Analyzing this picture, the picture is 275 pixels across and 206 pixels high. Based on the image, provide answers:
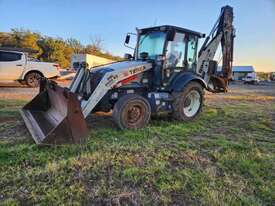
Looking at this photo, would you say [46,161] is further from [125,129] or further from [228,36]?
[228,36]

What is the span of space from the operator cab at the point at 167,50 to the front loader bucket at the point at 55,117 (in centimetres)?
222

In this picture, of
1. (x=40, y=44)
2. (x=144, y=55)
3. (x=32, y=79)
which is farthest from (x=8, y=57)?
(x=40, y=44)

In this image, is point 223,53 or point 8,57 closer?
point 223,53

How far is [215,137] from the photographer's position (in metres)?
5.00

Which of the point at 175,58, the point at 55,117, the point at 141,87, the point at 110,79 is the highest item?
the point at 175,58

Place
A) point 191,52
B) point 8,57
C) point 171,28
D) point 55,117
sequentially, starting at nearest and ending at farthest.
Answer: point 55,117 → point 171,28 → point 191,52 → point 8,57

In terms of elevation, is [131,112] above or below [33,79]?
below

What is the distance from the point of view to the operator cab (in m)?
5.84

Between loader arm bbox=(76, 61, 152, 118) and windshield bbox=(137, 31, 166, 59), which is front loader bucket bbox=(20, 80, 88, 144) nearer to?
loader arm bbox=(76, 61, 152, 118)

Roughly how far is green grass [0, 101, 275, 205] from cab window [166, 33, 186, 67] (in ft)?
5.77

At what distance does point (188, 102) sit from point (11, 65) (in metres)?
9.53

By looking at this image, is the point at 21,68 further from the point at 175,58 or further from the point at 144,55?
the point at 175,58

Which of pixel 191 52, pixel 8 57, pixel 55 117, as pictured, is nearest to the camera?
pixel 55 117

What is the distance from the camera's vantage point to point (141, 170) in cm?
333
